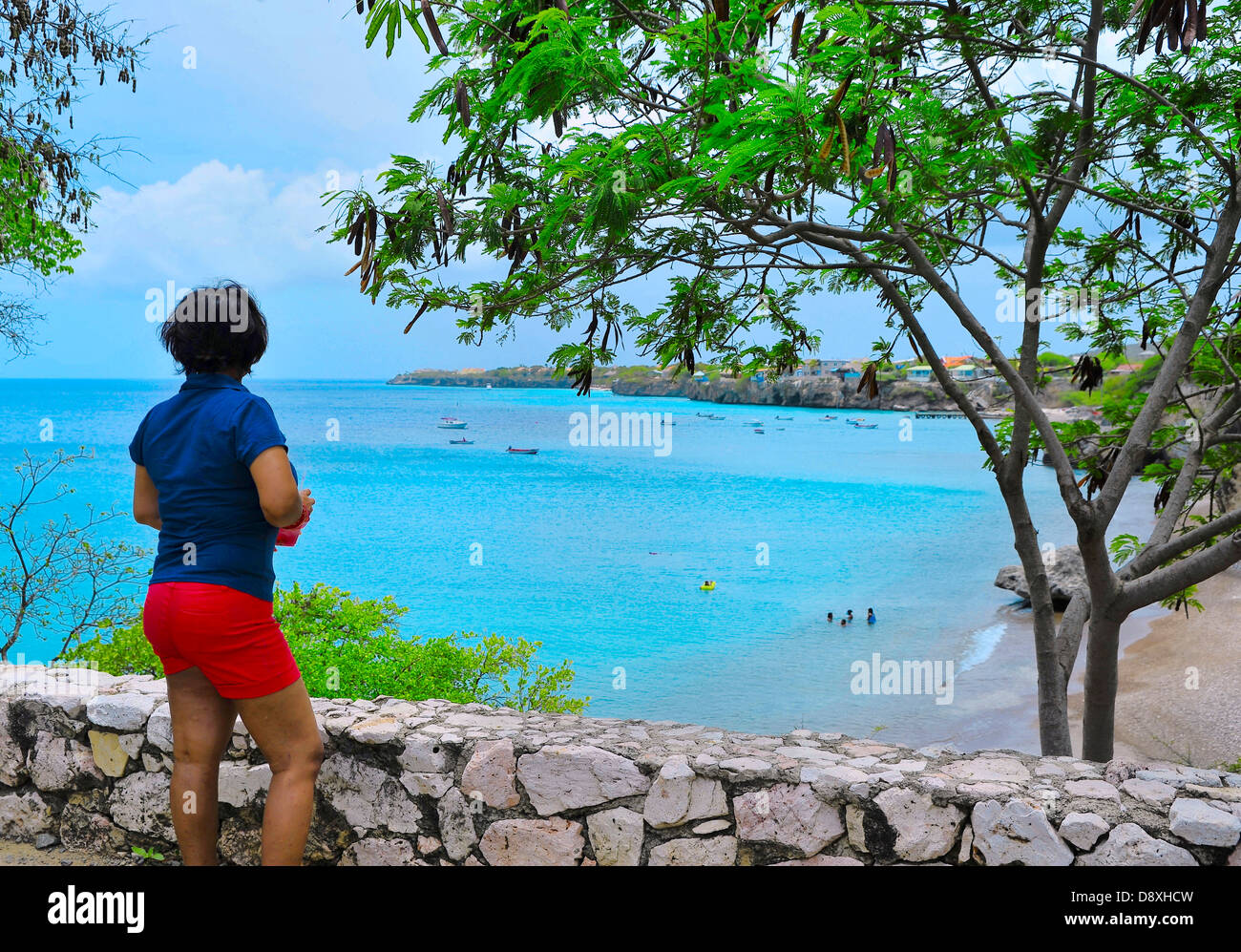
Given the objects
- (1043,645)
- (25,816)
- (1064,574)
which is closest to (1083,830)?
(1043,645)

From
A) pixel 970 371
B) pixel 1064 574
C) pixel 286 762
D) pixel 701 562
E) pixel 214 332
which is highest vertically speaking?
pixel 970 371

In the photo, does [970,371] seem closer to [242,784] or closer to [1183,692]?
[1183,692]

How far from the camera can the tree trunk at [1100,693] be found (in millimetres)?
5473

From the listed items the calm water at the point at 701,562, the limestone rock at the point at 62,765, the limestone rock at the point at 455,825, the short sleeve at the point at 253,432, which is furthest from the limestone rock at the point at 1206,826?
the calm water at the point at 701,562

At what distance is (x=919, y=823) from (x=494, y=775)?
1.45 metres

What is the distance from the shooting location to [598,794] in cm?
297

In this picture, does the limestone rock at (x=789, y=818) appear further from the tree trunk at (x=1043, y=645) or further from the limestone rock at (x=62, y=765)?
the tree trunk at (x=1043, y=645)

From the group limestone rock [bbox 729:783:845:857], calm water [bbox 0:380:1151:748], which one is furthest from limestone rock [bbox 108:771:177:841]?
calm water [bbox 0:380:1151:748]

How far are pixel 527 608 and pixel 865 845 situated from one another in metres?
22.1

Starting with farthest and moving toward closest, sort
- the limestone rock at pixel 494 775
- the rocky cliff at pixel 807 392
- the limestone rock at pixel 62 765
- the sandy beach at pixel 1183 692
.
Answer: the rocky cliff at pixel 807 392 → the sandy beach at pixel 1183 692 → the limestone rock at pixel 62 765 → the limestone rock at pixel 494 775

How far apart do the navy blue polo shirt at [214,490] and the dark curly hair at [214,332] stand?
0.12 m

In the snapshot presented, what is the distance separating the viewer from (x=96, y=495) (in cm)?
4031
